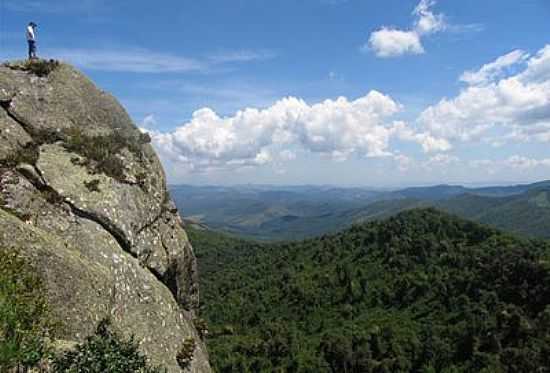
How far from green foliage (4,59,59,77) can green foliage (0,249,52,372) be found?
11.0 metres

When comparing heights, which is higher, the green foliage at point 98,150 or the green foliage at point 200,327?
the green foliage at point 98,150

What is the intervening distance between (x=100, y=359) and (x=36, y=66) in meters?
14.7

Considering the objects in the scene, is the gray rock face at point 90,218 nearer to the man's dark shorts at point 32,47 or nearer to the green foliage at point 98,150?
the green foliage at point 98,150

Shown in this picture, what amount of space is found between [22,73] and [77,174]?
6071 mm

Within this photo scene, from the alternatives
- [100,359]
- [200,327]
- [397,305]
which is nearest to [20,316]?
[100,359]

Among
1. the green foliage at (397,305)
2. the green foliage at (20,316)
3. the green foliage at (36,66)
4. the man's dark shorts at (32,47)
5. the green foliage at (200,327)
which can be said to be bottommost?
the green foliage at (397,305)

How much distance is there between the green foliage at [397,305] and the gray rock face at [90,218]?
71.9m

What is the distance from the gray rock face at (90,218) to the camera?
444 inches

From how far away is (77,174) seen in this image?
49.2 ft

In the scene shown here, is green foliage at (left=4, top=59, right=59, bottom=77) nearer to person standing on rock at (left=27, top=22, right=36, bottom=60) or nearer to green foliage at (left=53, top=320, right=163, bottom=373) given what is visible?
person standing on rock at (left=27, top=22, right=36, bottom=60)

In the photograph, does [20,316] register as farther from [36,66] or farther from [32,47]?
[32,47]

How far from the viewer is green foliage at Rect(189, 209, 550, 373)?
270 feet

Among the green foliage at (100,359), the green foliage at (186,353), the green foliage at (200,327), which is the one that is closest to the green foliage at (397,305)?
the green foliage at (200,327)

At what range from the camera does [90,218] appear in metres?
14.0
